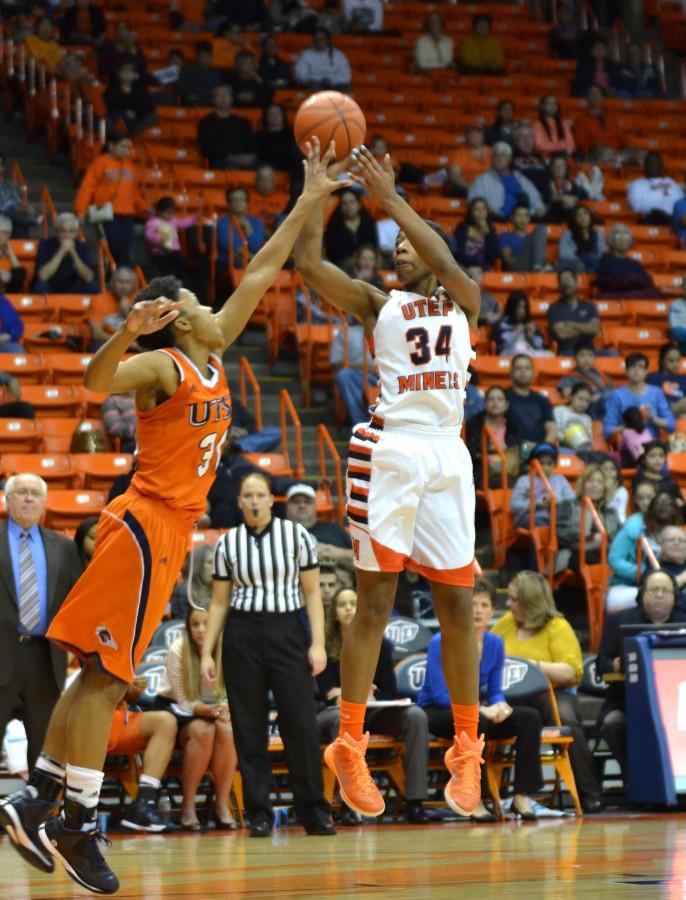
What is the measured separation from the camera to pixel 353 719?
6.52 meters

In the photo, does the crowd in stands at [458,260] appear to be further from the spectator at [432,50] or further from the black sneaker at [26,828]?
the black sneaker at [26,828]

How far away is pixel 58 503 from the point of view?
39.3 feet

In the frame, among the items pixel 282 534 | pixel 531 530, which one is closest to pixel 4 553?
pixel 282 534

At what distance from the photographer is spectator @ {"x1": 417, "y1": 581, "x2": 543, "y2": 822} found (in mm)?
10242

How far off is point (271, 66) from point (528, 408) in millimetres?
6817

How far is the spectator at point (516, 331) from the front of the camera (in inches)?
609

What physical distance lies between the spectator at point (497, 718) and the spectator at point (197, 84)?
959 cm

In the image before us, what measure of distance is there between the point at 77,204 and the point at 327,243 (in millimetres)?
2325

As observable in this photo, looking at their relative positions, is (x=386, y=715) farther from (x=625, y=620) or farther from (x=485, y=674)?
(x=625, y=620)

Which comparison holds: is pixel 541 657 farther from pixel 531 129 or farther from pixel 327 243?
pixel 531 129

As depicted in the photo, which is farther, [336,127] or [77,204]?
[77,204]

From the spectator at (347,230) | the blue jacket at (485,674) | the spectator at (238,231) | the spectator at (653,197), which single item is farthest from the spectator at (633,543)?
the spectator at (653,197)

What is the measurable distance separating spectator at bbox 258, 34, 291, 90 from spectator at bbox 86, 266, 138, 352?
219 inches

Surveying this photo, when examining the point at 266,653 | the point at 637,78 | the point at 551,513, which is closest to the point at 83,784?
the point at 266,653
